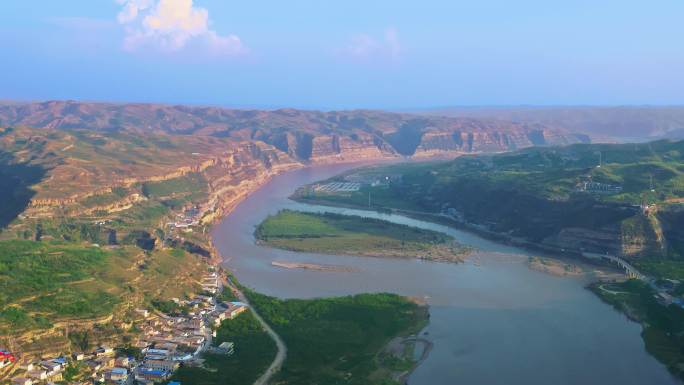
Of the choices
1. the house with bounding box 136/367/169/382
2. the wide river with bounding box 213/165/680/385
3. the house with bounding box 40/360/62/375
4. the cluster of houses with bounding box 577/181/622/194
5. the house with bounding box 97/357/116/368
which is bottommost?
the wide river with bounding box 213/165/680/385

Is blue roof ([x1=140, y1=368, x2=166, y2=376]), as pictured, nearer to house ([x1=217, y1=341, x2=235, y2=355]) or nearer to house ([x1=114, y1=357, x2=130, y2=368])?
house ([x1=114, y1=357, x2=130, y2=368])

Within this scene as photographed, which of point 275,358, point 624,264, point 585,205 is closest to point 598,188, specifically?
point 585,205

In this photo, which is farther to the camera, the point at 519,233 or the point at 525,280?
the point at 519,233

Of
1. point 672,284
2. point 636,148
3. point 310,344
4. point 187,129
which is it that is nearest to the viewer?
point 310,344

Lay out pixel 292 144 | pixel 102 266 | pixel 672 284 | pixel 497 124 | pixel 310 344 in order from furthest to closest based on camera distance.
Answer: pixel 497 124
pixel 292 144
pixel 672 284
pixel 102 266
pixel 310 344

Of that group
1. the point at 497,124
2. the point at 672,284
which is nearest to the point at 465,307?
the point at 672,284

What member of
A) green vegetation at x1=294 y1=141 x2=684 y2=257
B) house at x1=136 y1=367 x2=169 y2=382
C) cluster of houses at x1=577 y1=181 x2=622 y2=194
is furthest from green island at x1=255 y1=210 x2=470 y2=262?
house at x1=136 y1=367 x2=169 y2=382

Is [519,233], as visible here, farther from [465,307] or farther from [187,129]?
[187,129]

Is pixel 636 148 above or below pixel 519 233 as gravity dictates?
above
